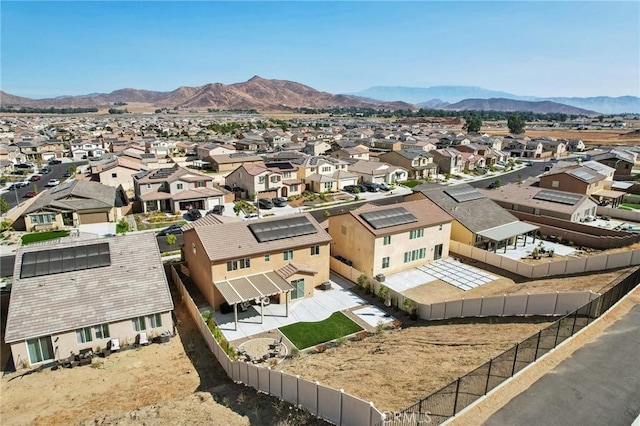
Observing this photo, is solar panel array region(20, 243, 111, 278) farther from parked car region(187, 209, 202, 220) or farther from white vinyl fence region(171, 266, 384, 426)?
parked car region(187, 209, 202, 220)

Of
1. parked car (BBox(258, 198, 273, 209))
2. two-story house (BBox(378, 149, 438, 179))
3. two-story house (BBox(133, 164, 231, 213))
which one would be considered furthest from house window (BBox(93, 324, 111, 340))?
two-story house (BBox(378, 149, 438, 179))

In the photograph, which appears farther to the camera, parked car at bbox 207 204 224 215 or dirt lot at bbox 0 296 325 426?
parked car at bbox 207 204 224 215

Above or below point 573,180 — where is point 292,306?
below

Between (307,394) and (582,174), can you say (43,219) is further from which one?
(582,174)

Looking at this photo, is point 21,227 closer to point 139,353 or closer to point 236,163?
point 139,353

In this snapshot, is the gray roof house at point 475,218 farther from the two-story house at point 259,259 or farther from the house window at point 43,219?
the house window at point 43,219

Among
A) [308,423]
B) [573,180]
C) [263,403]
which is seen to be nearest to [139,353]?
[263,403]

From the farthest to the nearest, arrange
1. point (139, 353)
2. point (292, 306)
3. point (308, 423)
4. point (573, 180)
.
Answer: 1. point (573, 180)
2. point (292, 306)
3. point (139, 353)
4. point (308, 423)

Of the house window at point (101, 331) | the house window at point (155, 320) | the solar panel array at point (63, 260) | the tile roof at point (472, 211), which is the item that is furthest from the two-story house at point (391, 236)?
the house window at point (101, 331)
